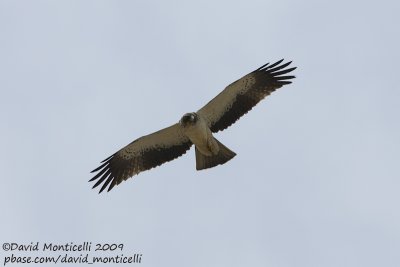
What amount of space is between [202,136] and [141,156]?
1735 millimetres

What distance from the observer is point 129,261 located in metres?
10.8

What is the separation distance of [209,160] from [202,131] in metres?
0.76

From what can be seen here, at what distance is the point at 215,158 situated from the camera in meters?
12.3

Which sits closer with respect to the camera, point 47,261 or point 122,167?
point 47,261

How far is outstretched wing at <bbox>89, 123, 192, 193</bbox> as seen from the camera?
41.9 ft

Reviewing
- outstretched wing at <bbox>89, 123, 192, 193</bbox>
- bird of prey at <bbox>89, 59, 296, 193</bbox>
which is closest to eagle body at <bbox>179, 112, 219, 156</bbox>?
bird of prey at <bbox>89, 59, 296, 193</bbox>

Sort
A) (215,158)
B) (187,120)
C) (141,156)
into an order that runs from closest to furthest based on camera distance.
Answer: (187,120) → (215,158) → (141,156)

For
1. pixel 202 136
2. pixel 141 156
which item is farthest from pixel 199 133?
pixel 141 156

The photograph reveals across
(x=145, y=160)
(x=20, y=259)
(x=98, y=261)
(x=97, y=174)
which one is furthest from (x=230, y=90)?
(x=20, y=259)

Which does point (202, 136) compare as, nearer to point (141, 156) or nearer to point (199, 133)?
point (199, 133)

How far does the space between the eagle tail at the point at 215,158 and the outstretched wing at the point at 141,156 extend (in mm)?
532

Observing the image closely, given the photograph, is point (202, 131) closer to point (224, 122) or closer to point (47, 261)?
point (224, 122)

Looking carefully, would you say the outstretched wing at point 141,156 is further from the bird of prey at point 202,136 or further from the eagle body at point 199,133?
the eagle body at point 199,133

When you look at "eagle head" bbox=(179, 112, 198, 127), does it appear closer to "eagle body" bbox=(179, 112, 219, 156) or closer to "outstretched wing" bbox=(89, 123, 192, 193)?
"eagle body" bbox=(179, 112, 219, 156)
